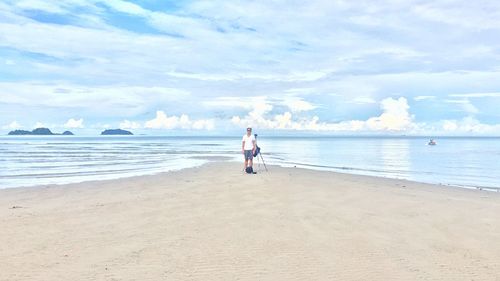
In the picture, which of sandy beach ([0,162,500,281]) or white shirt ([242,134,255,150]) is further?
white shirt ([242,134,255,150])

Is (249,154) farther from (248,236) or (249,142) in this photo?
(248,236)

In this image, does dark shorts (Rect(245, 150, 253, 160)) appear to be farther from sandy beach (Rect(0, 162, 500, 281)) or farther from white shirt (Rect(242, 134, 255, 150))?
sandy beach (Rect(0, 162, 500, 281))

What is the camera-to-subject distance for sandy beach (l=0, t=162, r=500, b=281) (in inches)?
292

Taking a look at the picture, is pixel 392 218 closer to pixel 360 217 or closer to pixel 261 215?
pixel 360 217

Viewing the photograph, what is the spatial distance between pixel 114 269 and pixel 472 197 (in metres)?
14.1

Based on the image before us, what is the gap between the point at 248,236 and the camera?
9.66 m

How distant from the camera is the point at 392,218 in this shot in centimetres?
1192

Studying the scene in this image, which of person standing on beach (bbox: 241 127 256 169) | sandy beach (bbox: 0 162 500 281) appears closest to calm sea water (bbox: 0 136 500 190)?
person standing on beach (bbox: 241 127 256 169)

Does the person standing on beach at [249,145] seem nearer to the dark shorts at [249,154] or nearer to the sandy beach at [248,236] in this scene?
the dark shorts at [249,154]

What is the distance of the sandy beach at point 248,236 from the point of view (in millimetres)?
7426

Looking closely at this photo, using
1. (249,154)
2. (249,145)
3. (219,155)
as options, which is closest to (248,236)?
(249,154)

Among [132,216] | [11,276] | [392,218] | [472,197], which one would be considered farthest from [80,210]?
[472,197]

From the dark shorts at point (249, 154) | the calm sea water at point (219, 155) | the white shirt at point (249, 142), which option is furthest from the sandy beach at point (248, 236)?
the calm sea water at point (219, 155)

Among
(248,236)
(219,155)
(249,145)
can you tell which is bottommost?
(219,155)
